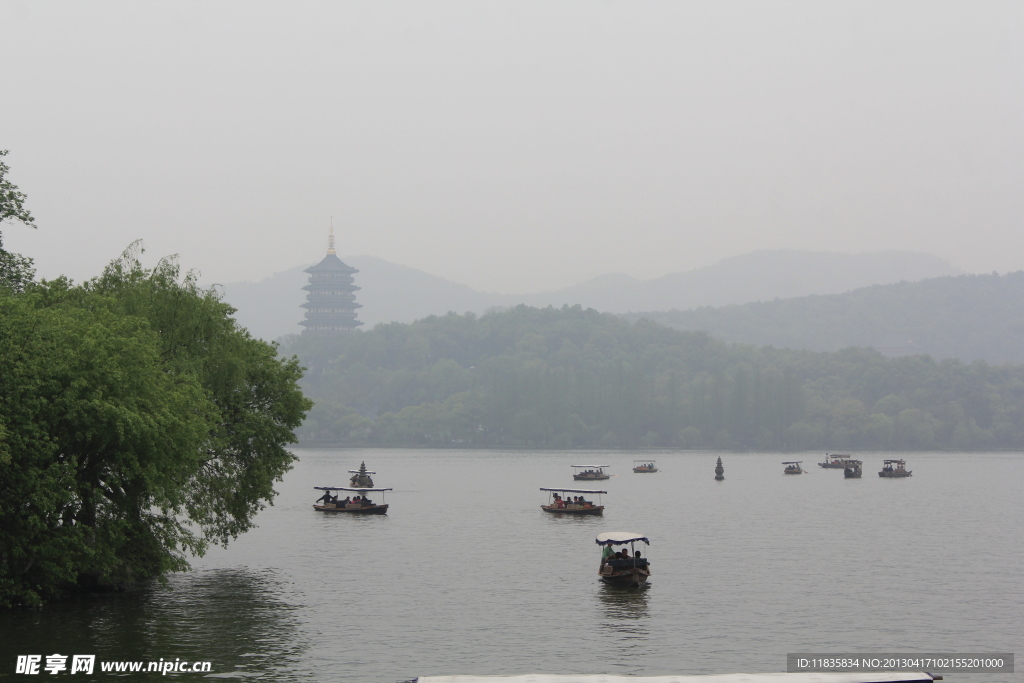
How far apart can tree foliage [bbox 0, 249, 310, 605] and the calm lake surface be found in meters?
2.61

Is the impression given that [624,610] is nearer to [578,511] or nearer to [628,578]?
[628,578]

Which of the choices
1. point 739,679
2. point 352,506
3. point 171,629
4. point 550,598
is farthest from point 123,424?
point 352,506

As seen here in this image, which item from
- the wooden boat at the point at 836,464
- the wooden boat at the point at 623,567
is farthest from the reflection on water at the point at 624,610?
the wooden boat at the point at 836,464

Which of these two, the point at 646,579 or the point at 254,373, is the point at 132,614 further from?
the point at 646,579

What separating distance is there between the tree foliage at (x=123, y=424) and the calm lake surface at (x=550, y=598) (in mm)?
2608

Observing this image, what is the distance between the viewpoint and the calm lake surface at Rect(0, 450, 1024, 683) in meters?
34.9

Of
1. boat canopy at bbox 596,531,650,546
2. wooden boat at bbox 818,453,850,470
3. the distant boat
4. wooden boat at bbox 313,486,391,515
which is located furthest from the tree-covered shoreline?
wooden boat at bbox 818,453,850,470

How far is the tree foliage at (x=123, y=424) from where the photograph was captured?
3497cm

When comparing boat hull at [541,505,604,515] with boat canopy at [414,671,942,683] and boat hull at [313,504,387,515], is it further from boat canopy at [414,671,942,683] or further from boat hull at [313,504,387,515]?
boat canopy at [414,671,942,683]

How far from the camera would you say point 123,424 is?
119 ft

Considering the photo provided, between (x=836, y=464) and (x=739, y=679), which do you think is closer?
(x=739, y=679)

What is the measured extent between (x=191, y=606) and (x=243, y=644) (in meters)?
6.82

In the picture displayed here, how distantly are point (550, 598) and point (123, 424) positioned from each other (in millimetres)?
19617

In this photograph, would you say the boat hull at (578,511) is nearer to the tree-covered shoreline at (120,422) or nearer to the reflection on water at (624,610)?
the reflection on water at (624,610)
